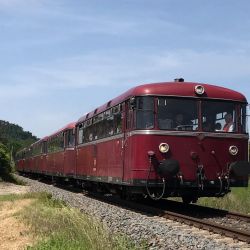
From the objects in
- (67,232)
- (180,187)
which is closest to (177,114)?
(180,187)

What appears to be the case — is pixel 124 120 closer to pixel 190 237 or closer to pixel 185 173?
pixel 185 173

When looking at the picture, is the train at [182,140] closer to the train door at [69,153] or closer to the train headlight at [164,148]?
the train headlight at [164,148]

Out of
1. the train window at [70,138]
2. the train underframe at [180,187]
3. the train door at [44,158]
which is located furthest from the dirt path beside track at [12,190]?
the train underframe at [180,187]

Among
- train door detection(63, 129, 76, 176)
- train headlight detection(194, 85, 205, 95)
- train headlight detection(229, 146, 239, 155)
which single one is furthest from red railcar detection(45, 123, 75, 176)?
train headlight detection(229, 146, 239, 155)

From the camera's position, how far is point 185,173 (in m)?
12.7

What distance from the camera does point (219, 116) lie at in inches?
521

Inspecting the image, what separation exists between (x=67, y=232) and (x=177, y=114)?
5.23 meters

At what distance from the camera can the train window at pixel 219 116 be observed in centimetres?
1312

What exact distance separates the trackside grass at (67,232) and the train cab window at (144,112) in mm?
2875

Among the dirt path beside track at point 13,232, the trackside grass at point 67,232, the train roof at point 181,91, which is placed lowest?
the dirt path beside track at point 13,232

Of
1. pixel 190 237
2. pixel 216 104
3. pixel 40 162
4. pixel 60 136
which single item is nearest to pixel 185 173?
pixel 216 104

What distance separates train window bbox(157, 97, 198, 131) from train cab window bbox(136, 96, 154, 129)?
0.63 feet

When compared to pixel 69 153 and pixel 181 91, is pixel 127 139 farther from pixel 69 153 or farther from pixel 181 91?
pixel 69 153

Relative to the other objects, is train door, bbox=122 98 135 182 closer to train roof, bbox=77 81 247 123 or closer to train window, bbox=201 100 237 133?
train roof, bbox=77 81 247 123
